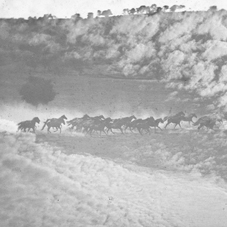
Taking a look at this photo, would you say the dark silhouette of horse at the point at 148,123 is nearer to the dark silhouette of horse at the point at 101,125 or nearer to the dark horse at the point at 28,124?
the dark silhouette of horse at the point at 101,125

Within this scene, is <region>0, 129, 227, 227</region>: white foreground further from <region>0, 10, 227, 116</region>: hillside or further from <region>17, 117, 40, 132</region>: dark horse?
<region>0, 10, 227, 116</region>: hillside

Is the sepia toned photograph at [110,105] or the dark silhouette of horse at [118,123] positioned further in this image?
the dark silhouette of horse at [118,123]

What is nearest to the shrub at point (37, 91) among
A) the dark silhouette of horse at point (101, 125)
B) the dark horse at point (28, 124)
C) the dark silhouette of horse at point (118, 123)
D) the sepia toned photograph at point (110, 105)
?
the sepia toned photograph at point (110, 105)

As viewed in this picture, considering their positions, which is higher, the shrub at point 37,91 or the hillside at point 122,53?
the hillside at point 122,53

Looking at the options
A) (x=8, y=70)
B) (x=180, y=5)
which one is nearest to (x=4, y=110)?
(x=8, y=70)

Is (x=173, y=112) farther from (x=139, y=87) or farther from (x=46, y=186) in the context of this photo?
(x=46, y=186)

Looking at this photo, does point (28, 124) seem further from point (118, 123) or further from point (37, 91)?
point (118, 123)

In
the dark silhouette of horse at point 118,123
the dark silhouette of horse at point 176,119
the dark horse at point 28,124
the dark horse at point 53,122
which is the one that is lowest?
the dark horse at point 28,124

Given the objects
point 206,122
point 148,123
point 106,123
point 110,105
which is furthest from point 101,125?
point 206,122
